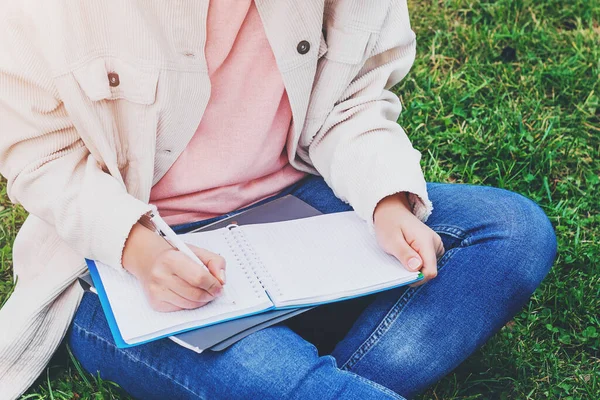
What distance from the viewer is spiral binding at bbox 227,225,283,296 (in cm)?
137

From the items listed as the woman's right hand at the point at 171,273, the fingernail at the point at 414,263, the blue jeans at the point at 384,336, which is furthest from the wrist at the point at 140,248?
the fingernail at the point at 414,263

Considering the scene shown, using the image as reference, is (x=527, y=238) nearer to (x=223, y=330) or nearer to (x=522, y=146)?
(x=223, y=330)

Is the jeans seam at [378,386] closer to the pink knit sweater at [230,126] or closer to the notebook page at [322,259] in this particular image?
the notebook page at [322,259]

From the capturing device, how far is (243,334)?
4.38ft

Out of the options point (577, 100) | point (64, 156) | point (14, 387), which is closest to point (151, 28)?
point (64, 156)

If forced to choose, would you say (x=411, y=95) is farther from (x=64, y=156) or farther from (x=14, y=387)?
(x=14, y=387)

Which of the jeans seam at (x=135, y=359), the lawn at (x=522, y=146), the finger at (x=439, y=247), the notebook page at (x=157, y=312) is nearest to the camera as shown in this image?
the notebook page at (x=157, y=312)

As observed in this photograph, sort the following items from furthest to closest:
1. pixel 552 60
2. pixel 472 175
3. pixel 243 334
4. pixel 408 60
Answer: pixel 552 60 < pixel 472 175 < pixel 408 60 < pixel 243 334

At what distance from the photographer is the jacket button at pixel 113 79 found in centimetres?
139

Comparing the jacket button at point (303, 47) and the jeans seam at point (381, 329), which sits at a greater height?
the jacket button at point (303, 47)

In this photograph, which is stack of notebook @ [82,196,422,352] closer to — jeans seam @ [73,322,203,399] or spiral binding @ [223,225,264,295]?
spiral binding @ [223,225,264,295]

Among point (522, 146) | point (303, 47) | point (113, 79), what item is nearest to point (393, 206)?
point (303, 47)

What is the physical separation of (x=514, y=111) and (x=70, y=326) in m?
1.39

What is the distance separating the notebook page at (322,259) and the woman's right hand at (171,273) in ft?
0.38
